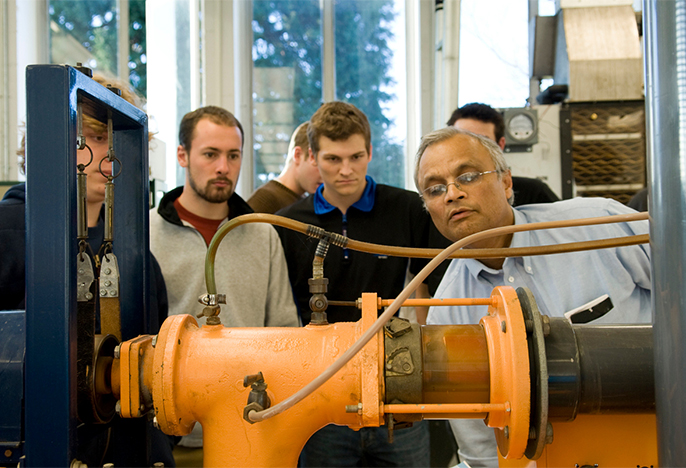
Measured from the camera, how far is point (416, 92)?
3926 mm

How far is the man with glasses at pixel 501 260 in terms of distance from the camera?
1.21m

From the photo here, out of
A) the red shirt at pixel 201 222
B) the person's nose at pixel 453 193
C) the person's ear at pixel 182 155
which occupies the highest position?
the person's ear at pixel 182 155

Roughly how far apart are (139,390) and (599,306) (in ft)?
3.10

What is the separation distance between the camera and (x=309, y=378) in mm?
713

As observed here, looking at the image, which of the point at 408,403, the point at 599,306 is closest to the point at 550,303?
the point at 599,306

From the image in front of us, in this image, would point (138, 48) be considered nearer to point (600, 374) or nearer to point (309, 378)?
point (309, 378)

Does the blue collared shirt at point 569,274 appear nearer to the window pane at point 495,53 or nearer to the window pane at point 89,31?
the window pane at point 495,53

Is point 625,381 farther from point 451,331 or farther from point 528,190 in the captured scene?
point 528,190

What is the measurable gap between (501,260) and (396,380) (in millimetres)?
789

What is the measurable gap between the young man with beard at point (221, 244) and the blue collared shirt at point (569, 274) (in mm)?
575

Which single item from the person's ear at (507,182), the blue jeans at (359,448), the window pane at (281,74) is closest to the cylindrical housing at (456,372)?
the person's ear at (507,182)

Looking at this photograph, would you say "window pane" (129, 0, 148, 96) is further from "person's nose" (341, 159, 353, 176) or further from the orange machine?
the orange machine

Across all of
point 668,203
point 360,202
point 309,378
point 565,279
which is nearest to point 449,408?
point 309,378

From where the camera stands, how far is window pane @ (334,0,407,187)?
4008 mm
